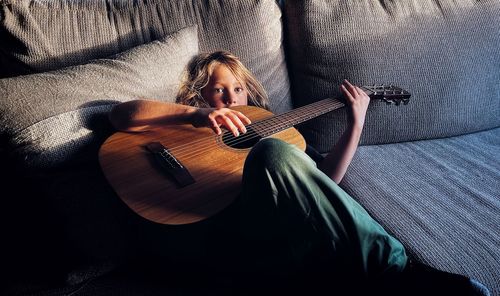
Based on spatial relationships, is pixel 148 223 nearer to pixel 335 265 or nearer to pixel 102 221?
pixel 102 221

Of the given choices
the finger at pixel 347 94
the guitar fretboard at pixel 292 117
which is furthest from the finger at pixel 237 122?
the finger at pixel 347 94

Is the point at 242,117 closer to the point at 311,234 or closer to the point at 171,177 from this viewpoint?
the point at 171,177

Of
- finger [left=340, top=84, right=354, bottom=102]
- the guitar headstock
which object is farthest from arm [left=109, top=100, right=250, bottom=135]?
the guitar headstock

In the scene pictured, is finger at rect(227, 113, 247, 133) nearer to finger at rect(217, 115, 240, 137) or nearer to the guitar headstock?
finger at rect(217, 115, 240, 137)

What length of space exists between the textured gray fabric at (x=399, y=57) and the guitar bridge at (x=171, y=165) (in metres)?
0.59

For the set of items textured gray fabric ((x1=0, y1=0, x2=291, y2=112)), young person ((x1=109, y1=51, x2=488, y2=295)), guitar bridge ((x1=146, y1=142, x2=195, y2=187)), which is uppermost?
textured gray fabric ((x1=0, y1=0, x2=291, y2=112))

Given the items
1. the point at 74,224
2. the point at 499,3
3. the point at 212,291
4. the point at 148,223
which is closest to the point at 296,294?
the point at 212,291

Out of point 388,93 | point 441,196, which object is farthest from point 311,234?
point 388,93

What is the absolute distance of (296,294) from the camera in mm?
807

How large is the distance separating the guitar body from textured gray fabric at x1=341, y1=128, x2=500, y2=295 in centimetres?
46

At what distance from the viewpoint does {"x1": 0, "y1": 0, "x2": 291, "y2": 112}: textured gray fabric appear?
0.98 m

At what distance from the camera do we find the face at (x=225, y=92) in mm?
1154

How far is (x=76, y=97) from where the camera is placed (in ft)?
2.79

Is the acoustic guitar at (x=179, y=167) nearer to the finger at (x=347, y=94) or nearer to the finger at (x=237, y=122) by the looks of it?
the finger at (x=237, y=122)
